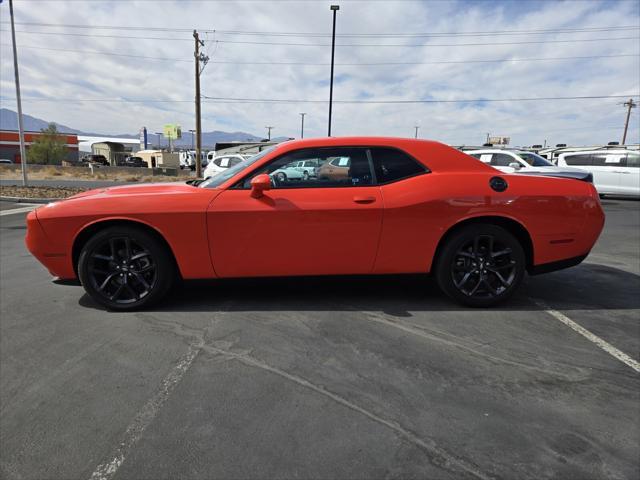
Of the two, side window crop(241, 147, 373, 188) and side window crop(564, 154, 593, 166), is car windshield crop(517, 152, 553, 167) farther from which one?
side window crop(241, 147, 373, 188)

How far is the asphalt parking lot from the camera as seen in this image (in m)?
1.81

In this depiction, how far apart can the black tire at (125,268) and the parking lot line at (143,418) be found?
34.9 inches

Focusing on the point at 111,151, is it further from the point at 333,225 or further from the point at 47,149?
the point at 333,225

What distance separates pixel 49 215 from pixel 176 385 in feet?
6.51

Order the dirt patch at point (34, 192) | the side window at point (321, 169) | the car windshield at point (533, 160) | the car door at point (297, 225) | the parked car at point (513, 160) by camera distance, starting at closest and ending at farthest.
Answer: the car door at point (297, 225)
the side window at point (321, 169)
the parked car at point (513, 160)
the car windshield at point (533, 160)
the dirt patch at point (34, 192)

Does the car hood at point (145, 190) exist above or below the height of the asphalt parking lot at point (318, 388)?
above

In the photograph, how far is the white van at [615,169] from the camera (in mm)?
Answer: 13906

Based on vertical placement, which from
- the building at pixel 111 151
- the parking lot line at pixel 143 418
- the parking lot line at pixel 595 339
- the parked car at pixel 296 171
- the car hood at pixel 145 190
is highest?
the building at pixel 111 151

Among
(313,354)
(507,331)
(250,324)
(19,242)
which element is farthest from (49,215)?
(19,242)

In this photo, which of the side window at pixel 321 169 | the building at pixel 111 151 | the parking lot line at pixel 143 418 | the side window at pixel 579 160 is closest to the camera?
the parking lot line at pixel 143 418

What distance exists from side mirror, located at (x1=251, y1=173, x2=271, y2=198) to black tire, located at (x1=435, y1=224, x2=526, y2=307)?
1.62 meters

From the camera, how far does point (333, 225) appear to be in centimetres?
333

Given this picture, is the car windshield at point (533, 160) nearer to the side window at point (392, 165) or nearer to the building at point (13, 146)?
the side window at point (392, 165)

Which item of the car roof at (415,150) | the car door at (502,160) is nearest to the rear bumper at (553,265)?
the car roof at (415,150)
